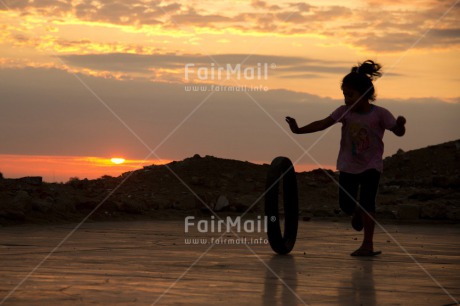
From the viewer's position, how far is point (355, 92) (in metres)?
10.2

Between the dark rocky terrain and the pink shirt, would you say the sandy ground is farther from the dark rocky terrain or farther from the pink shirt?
the dark rocky terrain

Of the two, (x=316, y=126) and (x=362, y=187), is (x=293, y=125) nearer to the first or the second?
(x=316, y=126)

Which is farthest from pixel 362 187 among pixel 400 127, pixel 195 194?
pixel 195 194

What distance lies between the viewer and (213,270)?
304 inches

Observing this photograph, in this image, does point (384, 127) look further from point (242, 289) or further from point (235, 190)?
point (235, 190)

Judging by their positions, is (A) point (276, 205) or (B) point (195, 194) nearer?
(A) point (276, 205)

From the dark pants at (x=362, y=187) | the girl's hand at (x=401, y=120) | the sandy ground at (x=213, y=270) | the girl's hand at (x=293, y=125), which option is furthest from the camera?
the dark pants at (x=362, y=187)

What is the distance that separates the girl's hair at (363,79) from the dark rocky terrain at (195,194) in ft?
21.3

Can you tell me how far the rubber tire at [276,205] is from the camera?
9.83m

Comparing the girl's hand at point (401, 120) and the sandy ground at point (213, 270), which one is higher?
the girl's hand at point (401, 120)

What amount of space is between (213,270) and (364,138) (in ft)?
10.1

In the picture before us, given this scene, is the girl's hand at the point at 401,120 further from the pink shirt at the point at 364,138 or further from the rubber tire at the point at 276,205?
the rubber tire at the point at 276,205

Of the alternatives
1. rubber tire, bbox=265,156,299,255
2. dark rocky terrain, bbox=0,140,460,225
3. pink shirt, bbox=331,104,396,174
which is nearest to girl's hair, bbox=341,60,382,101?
pink shirt, bbox=331,104,396,174

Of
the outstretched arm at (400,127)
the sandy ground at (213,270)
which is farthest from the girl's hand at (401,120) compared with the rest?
the sandy ground at (213,270)
